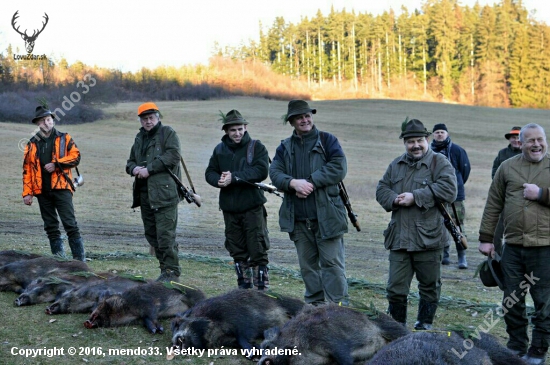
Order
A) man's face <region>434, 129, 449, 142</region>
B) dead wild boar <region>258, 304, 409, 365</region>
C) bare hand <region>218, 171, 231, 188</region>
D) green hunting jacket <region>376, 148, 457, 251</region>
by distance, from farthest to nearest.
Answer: man's face <region>434, 129, 449, 142</region>
bare hand <region>218, 171, 231, 188</region>
green hunting jacket <region>376, 148, 457, 251</region>
dead wild boar <region>258, 304, 409, 365</region>

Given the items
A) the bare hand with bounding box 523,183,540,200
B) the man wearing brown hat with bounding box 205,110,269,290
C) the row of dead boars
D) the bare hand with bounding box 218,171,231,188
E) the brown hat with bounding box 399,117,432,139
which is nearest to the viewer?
the row of dead boars

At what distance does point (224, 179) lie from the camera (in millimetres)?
8008

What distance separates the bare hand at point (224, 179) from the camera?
799 cm

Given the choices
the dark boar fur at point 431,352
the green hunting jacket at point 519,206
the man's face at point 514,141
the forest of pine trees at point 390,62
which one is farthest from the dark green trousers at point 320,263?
the forest of pine trees at point 390,62

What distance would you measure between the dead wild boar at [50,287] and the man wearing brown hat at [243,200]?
5.51 feet

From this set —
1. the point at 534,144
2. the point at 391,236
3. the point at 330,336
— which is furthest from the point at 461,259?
the point at 330,336

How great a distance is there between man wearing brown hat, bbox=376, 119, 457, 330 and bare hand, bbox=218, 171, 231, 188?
2.13m

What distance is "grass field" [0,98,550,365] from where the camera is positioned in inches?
249

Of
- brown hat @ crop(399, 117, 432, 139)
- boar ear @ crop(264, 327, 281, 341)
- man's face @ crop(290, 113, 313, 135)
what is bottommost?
boar ear @ crop(264, 327, 281, 341)

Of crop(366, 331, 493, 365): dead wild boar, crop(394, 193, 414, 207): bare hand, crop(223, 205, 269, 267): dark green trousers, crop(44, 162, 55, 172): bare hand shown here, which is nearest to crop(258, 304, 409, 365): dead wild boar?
crop(366, 331, 493, 365): dead wild boar

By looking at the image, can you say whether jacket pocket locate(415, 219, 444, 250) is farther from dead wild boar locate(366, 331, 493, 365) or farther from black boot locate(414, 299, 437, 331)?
dead wild boar locate(366, 331, 493, 365)

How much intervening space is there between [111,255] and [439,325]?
20.3ft

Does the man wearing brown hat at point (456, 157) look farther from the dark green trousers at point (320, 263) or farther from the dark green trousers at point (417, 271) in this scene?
the dark green trousers at point (320, 263)

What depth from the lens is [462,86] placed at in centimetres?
8562
